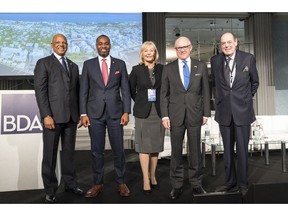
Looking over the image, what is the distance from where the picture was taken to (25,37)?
19.2ft

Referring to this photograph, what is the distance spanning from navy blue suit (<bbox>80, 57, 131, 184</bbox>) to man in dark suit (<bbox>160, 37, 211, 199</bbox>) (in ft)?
1.33

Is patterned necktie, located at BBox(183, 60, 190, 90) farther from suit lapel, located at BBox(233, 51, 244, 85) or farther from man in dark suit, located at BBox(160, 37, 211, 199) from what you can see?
suit lapel, located at BBox(233, 51, 244, 85)

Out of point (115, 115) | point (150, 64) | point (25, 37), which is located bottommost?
point (115, 115)

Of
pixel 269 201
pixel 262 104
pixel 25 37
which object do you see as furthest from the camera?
pixel 262 104

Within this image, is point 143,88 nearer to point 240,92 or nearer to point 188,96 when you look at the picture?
point 188,96

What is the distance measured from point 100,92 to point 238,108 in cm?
120

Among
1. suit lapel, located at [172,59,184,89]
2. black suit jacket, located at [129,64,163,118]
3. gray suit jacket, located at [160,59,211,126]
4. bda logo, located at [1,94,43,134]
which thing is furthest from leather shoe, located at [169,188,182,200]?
bda logo, located at [1,94,43,134]

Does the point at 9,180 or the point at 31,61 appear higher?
the point at 31,61

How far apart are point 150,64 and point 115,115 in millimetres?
597

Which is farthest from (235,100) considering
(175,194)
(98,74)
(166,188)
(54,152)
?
(54,152)

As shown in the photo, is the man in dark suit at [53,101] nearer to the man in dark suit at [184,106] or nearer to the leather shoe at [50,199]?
the leather shoe at [50,199]

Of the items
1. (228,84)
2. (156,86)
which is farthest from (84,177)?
(228,84)

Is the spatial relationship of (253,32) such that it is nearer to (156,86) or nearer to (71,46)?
(71,46)

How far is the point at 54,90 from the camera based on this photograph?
7.72 feet
